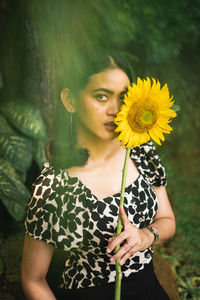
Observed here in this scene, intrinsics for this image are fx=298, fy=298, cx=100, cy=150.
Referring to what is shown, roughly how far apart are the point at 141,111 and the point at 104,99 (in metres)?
0.21

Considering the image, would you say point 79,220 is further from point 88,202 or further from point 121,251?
point 121,251

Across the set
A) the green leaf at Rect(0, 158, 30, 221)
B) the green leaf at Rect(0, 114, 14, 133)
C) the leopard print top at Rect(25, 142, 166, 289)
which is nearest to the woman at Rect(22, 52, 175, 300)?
the leopard print top at Rect(25, 142, 166, 289)

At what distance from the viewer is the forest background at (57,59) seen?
1054mm

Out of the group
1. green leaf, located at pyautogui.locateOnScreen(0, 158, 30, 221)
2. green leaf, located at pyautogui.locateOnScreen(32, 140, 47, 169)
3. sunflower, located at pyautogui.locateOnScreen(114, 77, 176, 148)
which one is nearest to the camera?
sunflower, located at pyautogui.locateOnScreen(114, 77, 176, 148)

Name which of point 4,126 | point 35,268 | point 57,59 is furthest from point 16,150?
point 35,268

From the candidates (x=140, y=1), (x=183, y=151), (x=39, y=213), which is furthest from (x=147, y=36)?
(x=183, y=151)

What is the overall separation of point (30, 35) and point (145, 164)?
3.42 ft

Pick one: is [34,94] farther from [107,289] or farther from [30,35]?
[107,289]

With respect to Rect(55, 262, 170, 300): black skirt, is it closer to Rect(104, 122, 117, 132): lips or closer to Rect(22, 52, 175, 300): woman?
Rect(22, 52, 175, 300): woman

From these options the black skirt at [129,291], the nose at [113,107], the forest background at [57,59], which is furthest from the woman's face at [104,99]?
the black skirt at [129,291]

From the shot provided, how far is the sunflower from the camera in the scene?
677 millimetres

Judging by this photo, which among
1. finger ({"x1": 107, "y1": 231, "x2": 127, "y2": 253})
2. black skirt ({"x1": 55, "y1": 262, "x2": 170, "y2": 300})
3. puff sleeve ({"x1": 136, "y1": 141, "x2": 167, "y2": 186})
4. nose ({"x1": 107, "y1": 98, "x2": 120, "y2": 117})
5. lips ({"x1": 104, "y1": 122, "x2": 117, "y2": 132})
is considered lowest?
black skirt ({"x1": 55, "y1": 262, "x2": 170, "y2": 300})

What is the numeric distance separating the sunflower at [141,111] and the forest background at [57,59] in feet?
1.11

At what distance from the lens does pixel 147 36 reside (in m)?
1.45
